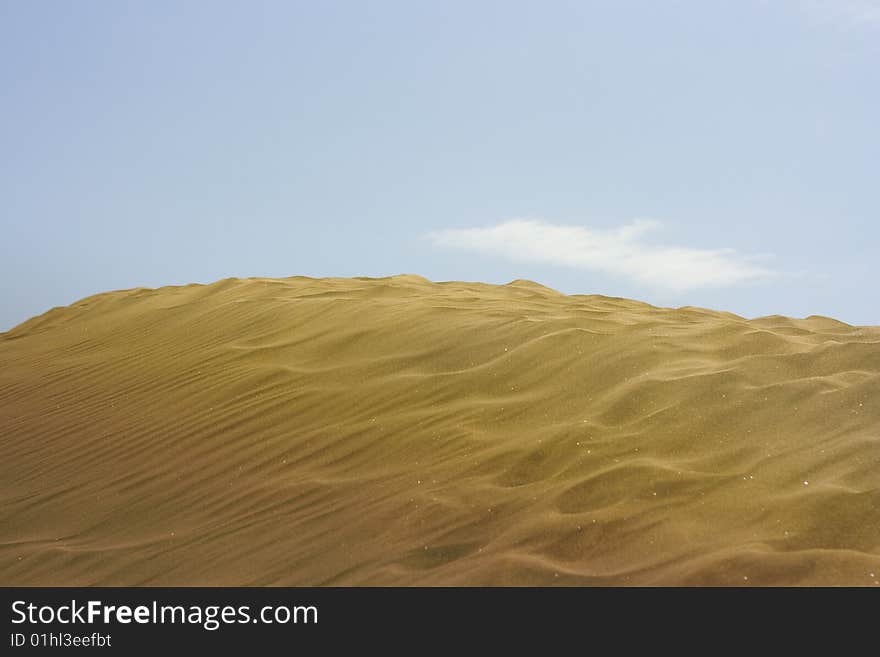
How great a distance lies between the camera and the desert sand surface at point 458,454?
3596 mm

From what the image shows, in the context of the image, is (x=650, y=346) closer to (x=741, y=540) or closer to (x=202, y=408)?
(x=741, y=540)

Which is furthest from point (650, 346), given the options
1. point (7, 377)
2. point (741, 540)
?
point (7, 377)

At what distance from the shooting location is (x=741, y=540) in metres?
3.44

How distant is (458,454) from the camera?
4.73 meters

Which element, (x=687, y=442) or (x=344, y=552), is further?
(x=687, y=442)

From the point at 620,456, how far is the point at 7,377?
6.35 m

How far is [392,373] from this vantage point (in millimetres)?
6051

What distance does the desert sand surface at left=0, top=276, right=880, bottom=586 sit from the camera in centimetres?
360

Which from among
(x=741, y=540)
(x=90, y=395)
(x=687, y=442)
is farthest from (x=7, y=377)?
(x=741, y=540)

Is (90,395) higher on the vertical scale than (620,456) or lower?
higher
